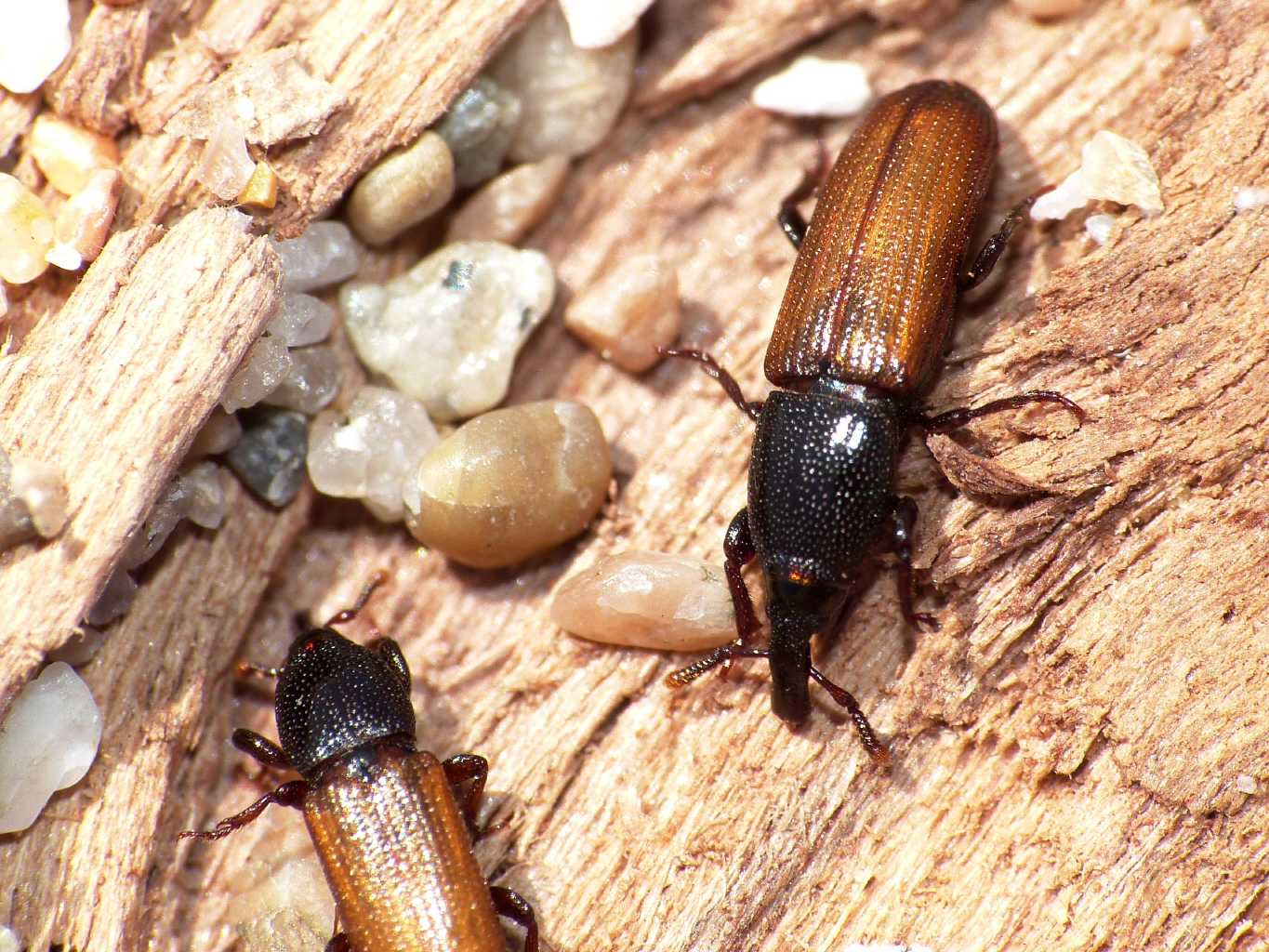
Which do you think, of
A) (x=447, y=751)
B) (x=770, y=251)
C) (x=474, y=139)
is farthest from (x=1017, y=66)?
(x=447, y=751)

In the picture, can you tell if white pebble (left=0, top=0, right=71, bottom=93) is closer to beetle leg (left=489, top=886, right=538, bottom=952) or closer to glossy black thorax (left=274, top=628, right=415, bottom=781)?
glossy black thorax (left=274, top=628, right=415, bottom=781)

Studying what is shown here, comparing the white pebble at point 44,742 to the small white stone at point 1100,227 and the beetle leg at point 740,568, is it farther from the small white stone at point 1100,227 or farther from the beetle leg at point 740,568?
the small white stone at point 1100,227

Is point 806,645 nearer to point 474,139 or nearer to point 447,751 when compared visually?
point 447,751

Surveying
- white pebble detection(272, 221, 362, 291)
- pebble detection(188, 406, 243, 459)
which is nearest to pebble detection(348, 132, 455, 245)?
white pebble detection(272, 221, 362, 291)

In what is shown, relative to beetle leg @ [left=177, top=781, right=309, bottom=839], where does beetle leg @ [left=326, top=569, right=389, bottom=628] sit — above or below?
above

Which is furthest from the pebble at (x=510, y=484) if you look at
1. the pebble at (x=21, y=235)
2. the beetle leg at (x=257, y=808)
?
the pebble at (x=21, y=235)

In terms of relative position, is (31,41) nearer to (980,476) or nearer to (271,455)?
(271,455)

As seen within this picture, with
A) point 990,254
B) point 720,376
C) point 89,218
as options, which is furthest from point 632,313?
point 89,218
